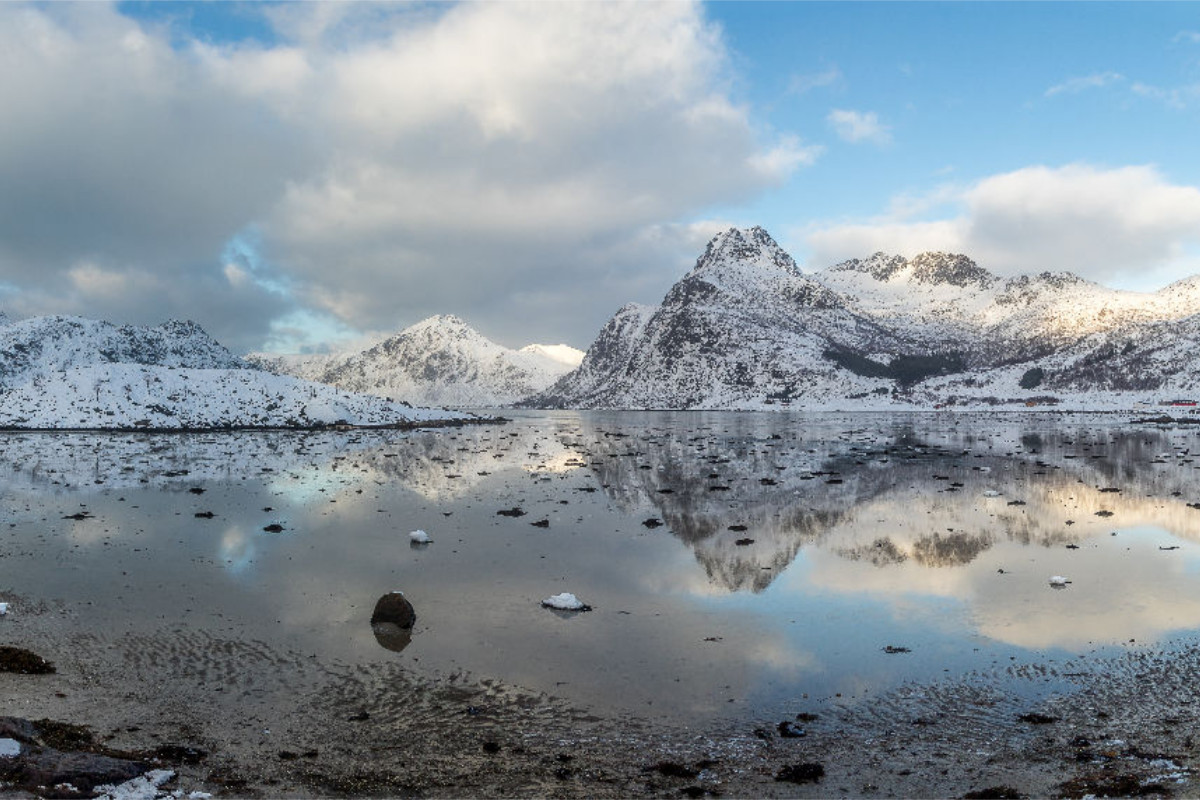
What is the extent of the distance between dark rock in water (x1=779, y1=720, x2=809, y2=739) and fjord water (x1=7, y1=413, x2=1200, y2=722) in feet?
1.95

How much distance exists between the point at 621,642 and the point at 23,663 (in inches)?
528

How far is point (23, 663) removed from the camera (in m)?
16.5

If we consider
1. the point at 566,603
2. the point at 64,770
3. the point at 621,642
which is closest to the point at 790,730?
the point at 621,642

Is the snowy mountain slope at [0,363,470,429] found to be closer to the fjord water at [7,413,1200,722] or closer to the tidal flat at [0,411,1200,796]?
the fjord water at [7,413,1200,722]

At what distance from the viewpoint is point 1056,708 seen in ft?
48.8

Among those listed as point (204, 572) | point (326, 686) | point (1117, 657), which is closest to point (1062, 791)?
point (1117, 657)

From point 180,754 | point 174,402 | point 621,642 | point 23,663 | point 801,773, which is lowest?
point 801,773

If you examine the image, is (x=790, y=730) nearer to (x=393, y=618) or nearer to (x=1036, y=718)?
(x=1036, y=718)

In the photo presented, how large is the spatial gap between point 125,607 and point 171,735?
32.0 ft

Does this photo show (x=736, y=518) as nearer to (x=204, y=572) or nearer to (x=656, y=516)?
(x=656, y=516)

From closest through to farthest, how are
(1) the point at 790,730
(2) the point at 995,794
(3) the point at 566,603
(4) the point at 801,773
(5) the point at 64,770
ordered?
(5) the point at 64,770 → (2) the point at 995,794 → (4) the point at 801,773 → (1) the point at 790,730 → (3) the point at 566,603

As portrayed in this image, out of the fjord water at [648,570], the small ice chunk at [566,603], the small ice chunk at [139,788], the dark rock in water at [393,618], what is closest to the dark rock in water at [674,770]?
the fjord water at [648,570]

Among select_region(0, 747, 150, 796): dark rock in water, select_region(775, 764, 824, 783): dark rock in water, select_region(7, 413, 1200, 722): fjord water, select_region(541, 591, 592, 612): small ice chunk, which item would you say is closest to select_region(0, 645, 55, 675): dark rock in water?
select_region(7, 413, 1200, 722): fjord water

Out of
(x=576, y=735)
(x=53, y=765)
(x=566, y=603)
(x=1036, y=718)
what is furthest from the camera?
(x=566, y=603)
